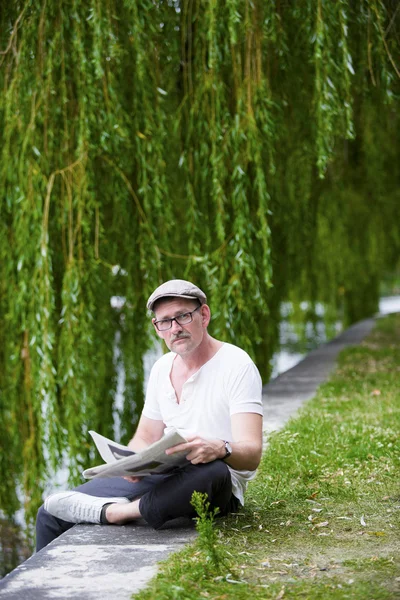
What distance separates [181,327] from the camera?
369cm

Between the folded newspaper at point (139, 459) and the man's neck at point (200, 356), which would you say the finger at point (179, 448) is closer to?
the folded newspaper at point (139, 459)

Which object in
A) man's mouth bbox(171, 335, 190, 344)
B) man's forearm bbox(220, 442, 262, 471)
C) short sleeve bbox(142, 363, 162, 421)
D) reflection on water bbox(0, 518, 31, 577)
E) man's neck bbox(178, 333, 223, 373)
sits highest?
man's mouth bbox(171, 335, 190, 344)

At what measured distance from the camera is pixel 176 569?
3027mm

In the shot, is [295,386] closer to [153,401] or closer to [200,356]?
[153,401]

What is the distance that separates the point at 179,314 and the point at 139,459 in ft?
2.15

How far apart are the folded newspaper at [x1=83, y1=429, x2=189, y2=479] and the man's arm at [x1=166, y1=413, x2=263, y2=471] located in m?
0.10

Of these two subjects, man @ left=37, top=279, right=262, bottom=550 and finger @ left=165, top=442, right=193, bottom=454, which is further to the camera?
man @ left=37, top=279, right=262, bottom=550

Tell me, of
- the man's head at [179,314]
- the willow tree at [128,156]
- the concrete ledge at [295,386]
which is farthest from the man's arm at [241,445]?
the willow tree at [128,156]

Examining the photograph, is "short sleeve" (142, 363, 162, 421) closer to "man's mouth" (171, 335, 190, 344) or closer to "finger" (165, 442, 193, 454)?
"man's mouth" (171, 335, 190, 344)

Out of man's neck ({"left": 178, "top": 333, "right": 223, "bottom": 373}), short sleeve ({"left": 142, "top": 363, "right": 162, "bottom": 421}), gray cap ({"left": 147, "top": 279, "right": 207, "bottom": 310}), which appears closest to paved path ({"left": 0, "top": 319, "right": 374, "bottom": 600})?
short sleeve ({"left": 142, "top": 363, "right": 162, "bottom": 421})

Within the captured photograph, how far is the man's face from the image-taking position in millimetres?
3689

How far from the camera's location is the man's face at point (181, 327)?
369cm

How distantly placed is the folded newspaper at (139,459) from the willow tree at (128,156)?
2193mm

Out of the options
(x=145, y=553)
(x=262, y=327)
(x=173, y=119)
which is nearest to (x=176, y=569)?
(x=145, y=553)
